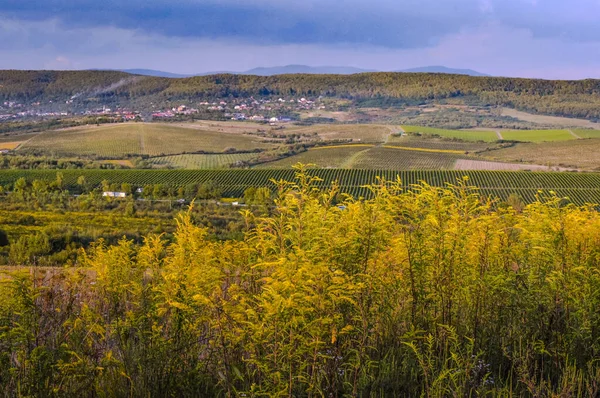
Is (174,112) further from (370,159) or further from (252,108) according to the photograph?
(370,159)

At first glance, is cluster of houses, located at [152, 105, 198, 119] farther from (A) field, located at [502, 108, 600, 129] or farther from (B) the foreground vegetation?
(B) the foreground vegetation

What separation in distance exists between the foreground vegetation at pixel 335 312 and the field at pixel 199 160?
251 ft

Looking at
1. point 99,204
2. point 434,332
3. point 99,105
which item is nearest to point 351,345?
point 434,332

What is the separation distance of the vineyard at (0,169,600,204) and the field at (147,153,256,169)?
9.50m

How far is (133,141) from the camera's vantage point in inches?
4149

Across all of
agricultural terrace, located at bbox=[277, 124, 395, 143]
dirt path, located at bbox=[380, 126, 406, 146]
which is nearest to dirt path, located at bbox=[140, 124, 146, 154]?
agricultural terrace, located at bbox=[277, 124, 395, 143]

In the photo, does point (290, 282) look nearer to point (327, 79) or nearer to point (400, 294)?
point (400, 294)

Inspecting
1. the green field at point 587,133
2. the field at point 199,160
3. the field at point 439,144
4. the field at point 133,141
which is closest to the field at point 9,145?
the field at point 133,141

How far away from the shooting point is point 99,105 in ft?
583

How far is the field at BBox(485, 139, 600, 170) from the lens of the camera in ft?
271

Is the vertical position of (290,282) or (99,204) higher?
(290,282)

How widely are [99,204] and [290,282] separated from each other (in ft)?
162

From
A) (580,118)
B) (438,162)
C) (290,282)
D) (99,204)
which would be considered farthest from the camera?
(580,118)

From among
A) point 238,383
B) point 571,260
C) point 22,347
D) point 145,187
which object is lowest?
point 145,187
